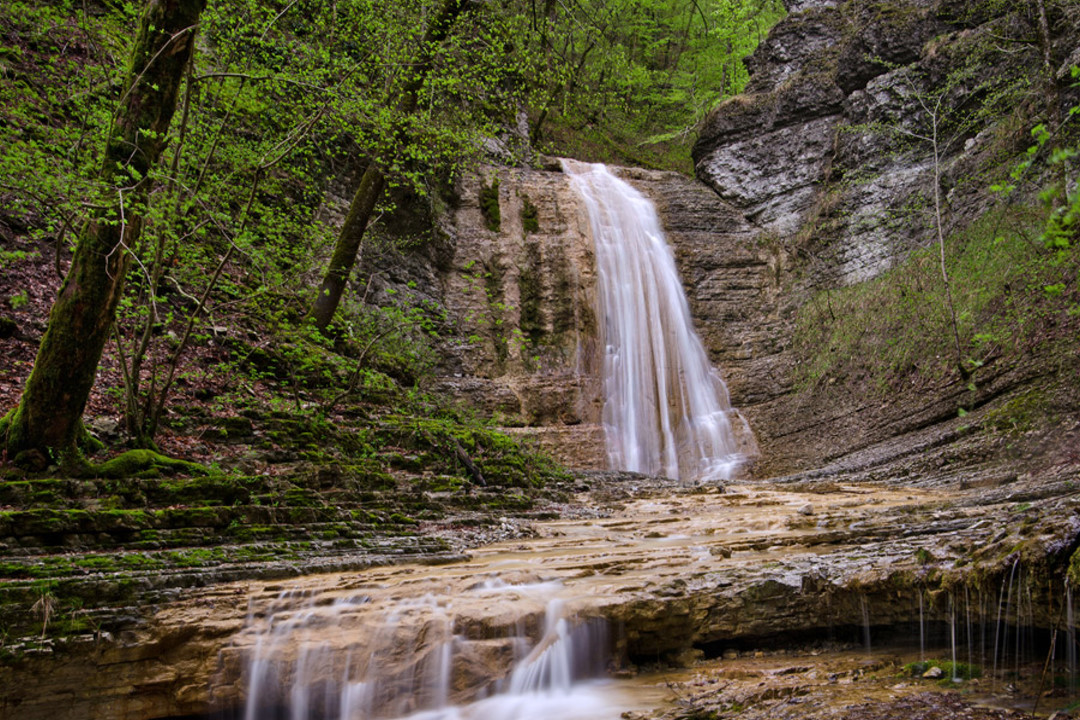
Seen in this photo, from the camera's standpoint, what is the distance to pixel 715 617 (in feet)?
14.3

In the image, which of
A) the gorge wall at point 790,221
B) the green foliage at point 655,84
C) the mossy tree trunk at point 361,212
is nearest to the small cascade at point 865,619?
the gorge wall at point 790,221

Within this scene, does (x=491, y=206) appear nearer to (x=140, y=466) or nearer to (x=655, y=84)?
(x=140, y=466)

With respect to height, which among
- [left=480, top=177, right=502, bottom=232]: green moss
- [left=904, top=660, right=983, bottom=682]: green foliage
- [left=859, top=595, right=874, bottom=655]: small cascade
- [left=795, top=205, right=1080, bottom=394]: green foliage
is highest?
[left=480, top=177, right=502, bottom=232]: green moss

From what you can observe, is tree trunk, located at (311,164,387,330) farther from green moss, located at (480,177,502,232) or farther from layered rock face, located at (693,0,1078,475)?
layered rock face, located at (693,0,1078,475)

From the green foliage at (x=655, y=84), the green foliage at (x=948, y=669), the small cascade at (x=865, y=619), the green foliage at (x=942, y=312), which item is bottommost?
the green foliage at (x=948, y=669)

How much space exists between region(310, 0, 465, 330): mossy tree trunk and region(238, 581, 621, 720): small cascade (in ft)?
A: 21.1

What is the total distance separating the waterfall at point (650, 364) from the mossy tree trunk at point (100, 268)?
1074 cm

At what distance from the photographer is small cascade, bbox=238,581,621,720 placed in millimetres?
4125

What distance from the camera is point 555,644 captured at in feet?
14.2

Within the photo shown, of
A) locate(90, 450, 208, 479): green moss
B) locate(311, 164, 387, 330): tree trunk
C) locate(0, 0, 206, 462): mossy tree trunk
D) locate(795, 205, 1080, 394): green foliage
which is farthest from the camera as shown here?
locate(311, 164, 387, 330): tree trunk

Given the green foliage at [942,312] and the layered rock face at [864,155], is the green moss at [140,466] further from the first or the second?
the layered rock face at [864,155]

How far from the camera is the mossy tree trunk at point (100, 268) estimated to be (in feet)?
17.5

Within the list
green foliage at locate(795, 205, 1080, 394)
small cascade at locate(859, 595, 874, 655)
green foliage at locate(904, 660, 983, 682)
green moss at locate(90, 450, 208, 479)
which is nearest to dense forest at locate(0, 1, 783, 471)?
green moss at locate(90, 450, 208, 479)

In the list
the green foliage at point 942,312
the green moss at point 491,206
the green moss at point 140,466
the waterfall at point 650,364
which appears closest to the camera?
the green moss at point 140,466
